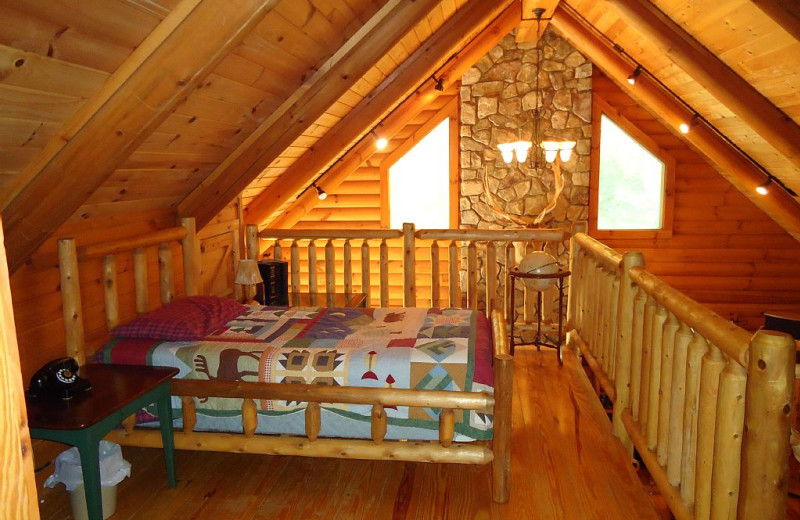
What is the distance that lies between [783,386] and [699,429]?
428 millimetres

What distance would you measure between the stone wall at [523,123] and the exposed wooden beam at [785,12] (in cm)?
329

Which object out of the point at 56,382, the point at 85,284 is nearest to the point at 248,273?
the point at 85,284

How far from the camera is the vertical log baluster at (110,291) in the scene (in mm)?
2984

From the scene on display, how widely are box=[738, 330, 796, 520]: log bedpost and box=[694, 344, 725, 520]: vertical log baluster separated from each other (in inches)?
9.2

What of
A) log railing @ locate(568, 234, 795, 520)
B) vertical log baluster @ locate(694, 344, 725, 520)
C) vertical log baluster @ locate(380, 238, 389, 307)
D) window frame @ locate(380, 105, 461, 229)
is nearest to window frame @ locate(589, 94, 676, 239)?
window frame @ locate(380, 105, 461, 229)

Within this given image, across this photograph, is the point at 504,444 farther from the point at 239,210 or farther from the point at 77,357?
the point at 239,210

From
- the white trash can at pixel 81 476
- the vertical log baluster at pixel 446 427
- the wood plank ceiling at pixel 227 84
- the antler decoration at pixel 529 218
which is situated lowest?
the white trash can at pixel 81 476

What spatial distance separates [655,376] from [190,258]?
2721 mm

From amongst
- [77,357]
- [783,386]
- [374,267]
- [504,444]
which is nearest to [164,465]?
[77,357]

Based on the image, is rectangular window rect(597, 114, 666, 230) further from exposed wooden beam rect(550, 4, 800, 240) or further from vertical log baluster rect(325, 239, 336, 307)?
vertical log baluster rect(325, 239, 336, 307)

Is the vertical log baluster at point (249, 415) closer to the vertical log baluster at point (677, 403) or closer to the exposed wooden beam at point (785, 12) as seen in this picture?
the vertical log baluster at point (677, 403)

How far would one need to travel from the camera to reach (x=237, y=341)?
111 inches

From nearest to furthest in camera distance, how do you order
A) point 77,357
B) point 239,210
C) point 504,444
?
point 504,444 < point 77,357 < point 239,210

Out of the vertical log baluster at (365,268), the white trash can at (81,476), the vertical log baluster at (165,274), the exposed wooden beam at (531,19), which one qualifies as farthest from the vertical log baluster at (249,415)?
the exposed wooden beam at (531,19)
